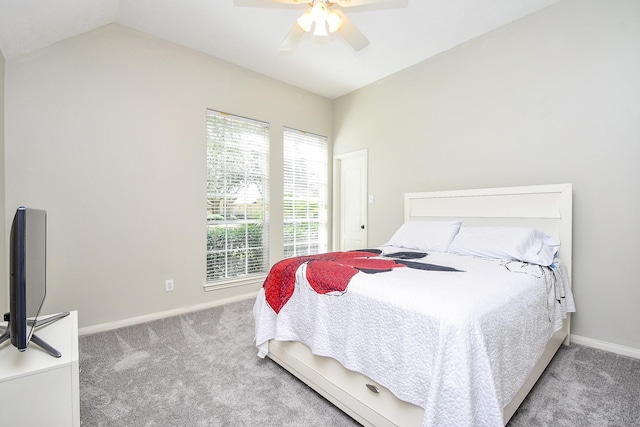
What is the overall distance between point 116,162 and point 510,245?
350cm

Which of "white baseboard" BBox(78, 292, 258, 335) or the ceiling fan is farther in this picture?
"white baseboard" BBox(78, 292, 258, 335)

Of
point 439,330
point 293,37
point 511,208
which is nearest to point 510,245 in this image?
point 511,208

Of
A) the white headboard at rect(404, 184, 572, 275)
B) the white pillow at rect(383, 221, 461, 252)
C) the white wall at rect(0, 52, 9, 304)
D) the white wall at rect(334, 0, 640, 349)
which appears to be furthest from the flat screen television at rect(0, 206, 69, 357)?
the white wall at rect(334, 0, 640, 349)

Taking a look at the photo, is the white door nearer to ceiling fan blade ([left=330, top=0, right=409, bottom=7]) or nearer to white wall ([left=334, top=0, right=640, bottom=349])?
white wall ([left=334, top=0, right=640, bottom=349])

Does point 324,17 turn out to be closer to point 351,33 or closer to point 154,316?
→ point 351,33

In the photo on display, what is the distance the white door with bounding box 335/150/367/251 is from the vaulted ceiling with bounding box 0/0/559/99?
129cm

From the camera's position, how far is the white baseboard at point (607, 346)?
2.15 metres

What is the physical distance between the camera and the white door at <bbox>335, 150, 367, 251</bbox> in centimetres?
415

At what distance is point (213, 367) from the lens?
6.58 ft

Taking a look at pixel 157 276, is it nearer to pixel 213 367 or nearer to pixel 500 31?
pixel 213 367

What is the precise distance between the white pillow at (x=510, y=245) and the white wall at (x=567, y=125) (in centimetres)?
38

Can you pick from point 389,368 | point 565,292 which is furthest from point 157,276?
point 565,292

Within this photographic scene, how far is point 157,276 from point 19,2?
2281 mm

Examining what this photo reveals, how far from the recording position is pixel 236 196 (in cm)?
351
